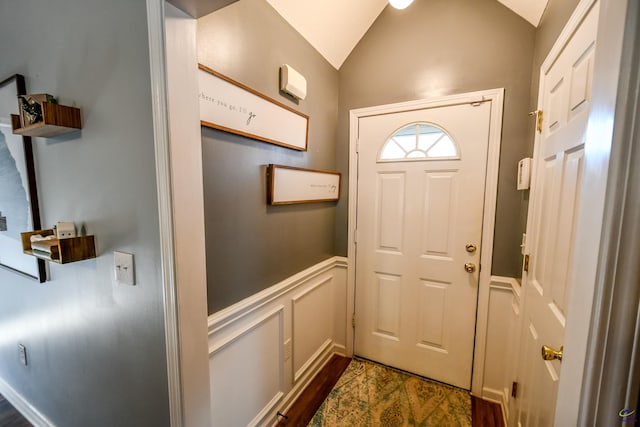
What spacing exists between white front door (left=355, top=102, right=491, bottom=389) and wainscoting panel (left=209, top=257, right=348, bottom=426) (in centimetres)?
27

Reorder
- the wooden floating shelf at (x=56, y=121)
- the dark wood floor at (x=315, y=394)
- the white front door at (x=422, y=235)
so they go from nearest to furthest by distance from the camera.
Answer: the wooden floating shelf at (x=56, y=121)
the dark wood floor at (x=315, y=394)
the white front door at (x=422, y=235)

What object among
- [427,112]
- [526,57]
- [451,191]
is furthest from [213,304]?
[526,57]

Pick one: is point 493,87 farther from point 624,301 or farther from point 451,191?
point 624,301

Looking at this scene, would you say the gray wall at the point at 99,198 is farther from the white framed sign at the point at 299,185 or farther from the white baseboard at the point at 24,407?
the white framed sign at the point at 299,185

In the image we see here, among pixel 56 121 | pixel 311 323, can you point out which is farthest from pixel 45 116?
pixel 311 323

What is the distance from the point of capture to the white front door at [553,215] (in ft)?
2.54

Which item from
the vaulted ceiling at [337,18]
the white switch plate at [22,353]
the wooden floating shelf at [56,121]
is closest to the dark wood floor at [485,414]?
the vaulted ceiling at [337,18]

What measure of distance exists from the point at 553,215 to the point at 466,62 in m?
1.17

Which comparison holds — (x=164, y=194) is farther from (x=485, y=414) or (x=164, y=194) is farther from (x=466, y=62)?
(x=485, y=414)

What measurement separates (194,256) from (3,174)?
4.50 feet

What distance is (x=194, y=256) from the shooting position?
A: 2.64ft

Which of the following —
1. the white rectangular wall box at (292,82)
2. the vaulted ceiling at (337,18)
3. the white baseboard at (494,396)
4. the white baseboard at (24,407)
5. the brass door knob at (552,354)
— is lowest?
the white baseboard at (494,396)

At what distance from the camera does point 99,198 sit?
0.91 meters

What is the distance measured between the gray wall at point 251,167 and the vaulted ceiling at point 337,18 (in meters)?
0.06
